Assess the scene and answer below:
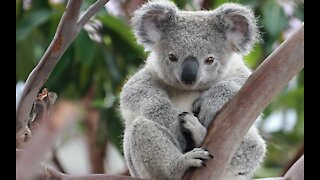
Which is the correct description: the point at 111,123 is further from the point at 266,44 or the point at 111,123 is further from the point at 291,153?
the point at 291,153

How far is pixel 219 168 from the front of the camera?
180 centimetres

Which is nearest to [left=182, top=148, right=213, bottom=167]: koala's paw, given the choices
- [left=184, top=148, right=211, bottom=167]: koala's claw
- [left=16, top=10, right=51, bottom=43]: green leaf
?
[left=184, top=148, right=211, bottom=167]: koala's claw

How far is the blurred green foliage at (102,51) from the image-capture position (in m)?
3.40

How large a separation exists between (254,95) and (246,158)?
0.45 meters

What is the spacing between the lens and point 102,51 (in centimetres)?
360

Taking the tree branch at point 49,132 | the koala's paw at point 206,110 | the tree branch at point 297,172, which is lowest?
the tree branch at point 297,172

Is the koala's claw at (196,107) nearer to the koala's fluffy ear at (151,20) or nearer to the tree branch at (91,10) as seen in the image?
the koala's fluffy ear at (151,20)

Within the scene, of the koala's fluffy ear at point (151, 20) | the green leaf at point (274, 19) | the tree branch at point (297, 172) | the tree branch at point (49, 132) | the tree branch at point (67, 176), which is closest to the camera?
the tree branch at point (49, 132)

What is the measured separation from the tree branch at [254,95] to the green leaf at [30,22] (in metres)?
1.84

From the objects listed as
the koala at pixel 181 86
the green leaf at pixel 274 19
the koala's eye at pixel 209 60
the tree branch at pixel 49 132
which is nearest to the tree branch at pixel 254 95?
the koala at pixel 181 86

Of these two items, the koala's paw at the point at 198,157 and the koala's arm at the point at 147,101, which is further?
the koala's arm at the point at 147,101

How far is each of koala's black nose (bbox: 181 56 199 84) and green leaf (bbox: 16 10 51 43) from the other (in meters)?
1.46
